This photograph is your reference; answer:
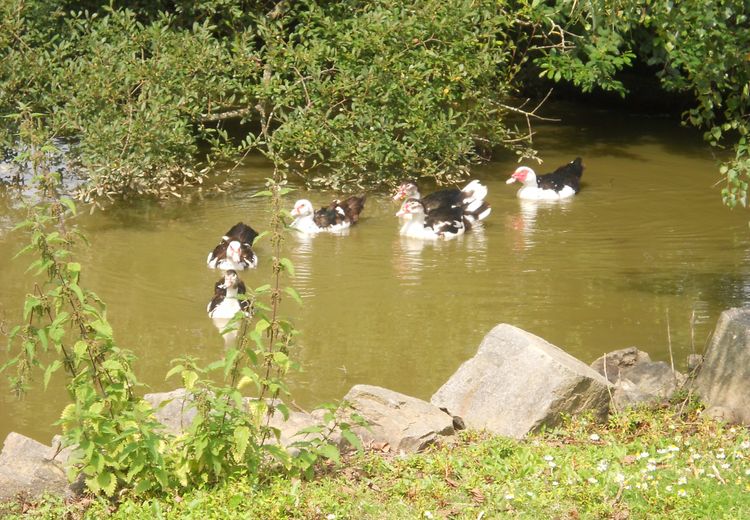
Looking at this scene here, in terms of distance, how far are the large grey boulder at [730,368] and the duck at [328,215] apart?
21.5ft

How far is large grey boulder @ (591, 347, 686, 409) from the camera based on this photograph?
7.77m

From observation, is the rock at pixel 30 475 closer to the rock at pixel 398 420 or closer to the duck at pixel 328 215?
the rock at pixel 398 420

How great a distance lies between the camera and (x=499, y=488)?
6.32 meters

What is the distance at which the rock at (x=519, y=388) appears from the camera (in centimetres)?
730

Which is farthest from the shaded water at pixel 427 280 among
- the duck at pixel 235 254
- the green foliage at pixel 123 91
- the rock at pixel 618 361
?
the green foliage at pixel 123 91

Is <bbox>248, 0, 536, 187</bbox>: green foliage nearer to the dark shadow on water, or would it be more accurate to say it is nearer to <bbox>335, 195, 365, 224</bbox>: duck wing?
<bbox>335, 195, 365, 224</bbox>: duck wing

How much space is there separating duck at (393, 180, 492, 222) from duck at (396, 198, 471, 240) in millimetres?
Answer: 140

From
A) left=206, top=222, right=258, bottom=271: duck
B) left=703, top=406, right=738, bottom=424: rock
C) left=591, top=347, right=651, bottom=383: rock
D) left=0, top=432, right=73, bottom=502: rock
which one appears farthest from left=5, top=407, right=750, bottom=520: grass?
left=206, top=222, right=258, bottom=271: duck

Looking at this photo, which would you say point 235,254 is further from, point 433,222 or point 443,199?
point 443,199

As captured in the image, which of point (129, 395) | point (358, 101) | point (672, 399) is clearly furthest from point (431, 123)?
point (129, 395)

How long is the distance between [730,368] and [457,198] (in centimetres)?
701

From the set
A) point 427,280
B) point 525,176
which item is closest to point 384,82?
point 525,176

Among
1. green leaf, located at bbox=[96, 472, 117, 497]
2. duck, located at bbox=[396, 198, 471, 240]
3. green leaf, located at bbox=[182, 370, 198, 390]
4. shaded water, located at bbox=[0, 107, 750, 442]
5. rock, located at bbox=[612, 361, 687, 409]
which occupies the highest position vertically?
green leaf, located at bbox=[182, 370, 198, 390]

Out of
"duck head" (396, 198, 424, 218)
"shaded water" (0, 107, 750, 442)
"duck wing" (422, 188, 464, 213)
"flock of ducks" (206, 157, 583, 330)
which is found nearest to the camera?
"shaded water" (0, 107, 750, 442)
